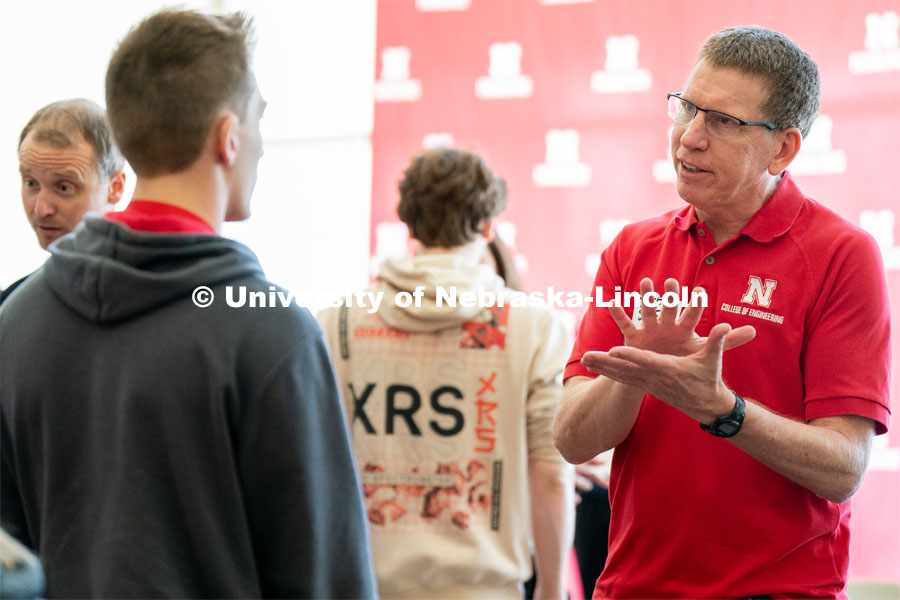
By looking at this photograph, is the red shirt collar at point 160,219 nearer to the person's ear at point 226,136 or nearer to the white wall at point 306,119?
the person's ear at point 226,136

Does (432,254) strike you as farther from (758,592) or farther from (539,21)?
(539,21)

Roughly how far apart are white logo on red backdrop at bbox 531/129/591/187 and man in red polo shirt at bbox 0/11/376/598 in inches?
131

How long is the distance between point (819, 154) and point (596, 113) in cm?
107

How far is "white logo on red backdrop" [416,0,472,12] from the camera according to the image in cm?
469

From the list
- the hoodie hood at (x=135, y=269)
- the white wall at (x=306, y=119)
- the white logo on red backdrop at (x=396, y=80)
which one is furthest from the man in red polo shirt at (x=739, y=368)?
the white wall at (x=306, y=119)

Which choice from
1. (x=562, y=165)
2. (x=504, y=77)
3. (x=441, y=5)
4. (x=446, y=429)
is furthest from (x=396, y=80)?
(x=446, y=429)

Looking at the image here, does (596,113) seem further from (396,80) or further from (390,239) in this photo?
(390,239)

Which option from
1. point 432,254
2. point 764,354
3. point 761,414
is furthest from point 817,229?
point 432,254

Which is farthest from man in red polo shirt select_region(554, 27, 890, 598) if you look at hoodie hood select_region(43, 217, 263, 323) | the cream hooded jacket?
hoodie hood select_region(43, 217, 263, 323)

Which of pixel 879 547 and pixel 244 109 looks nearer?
pixel 244 109

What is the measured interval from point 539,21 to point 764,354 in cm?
339

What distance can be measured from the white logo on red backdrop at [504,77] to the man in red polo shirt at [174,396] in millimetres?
3426

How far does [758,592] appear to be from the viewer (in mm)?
1481

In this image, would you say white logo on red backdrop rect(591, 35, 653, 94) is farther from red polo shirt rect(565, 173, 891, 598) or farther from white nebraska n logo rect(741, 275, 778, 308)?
white nebraska n logo rect(741, 275, 778, 308)
